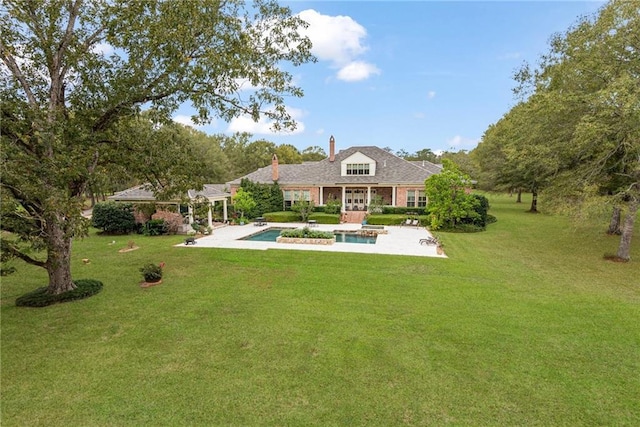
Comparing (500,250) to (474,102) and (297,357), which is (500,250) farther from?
(297,357)

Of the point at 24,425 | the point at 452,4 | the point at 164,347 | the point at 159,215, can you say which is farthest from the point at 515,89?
the point at 159,215

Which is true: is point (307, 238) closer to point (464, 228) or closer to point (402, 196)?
point (464, 228)

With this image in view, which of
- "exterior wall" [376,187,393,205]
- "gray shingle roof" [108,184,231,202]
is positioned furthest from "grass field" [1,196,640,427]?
Answer: "exterior wall" [376,187,393,205]

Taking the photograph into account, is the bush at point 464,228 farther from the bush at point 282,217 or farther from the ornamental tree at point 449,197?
the bush at point 282,217

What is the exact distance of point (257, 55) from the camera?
969 centimetres

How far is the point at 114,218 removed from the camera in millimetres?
20453

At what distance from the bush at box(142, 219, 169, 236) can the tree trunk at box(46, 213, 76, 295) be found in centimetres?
1106

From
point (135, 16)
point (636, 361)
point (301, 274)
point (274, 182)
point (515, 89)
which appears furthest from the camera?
point (274, 182)

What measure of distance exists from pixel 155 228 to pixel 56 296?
1178 centimetres

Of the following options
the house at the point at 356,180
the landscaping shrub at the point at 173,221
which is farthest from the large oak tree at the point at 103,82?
the house at the point at 356,180

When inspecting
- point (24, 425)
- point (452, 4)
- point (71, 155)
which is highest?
point (452, 4)

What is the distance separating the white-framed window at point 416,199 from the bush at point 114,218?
829 inches

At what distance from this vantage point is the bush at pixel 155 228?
20.5 meters

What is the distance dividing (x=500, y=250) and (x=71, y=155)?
17185 mm
